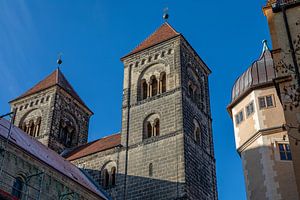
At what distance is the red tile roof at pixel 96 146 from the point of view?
109 feet

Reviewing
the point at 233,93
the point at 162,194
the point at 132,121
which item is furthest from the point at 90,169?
the point at 233,93

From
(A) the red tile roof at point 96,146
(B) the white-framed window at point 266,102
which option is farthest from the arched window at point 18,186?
(B) the white-framed window at point 266,102

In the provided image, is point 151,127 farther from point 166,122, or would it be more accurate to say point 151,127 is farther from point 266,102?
point 266,102

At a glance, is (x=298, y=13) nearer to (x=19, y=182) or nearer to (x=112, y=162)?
(x=19, y=182)

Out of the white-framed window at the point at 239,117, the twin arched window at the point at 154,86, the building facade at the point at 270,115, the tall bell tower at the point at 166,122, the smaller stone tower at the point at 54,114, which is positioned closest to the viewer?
the building facade at the point at 270,115

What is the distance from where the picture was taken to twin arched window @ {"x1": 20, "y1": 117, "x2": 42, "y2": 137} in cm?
3923

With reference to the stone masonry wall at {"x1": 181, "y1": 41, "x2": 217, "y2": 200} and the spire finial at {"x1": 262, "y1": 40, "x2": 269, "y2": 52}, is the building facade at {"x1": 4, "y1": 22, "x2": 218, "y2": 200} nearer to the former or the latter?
the stone masonry wall at {"x1": 181, "y1": 41, "x2": 217, "y2": 200}

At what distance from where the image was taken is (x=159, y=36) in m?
37.7

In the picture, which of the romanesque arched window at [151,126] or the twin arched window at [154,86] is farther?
the twin arched window at [154,86]

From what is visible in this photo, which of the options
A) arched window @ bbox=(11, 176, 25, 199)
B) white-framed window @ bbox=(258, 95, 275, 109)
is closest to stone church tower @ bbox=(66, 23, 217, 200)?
arched window @ bbox=(11, 176, 25, 199)

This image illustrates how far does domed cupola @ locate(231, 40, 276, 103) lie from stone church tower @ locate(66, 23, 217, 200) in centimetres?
904

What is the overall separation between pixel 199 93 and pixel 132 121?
20.3 feet

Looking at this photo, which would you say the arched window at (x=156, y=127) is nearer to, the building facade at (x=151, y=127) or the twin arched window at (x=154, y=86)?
the building facade at (x=151, y=127)

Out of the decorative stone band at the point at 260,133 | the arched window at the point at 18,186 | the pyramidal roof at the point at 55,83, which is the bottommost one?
the arched window at the point at 18,186
